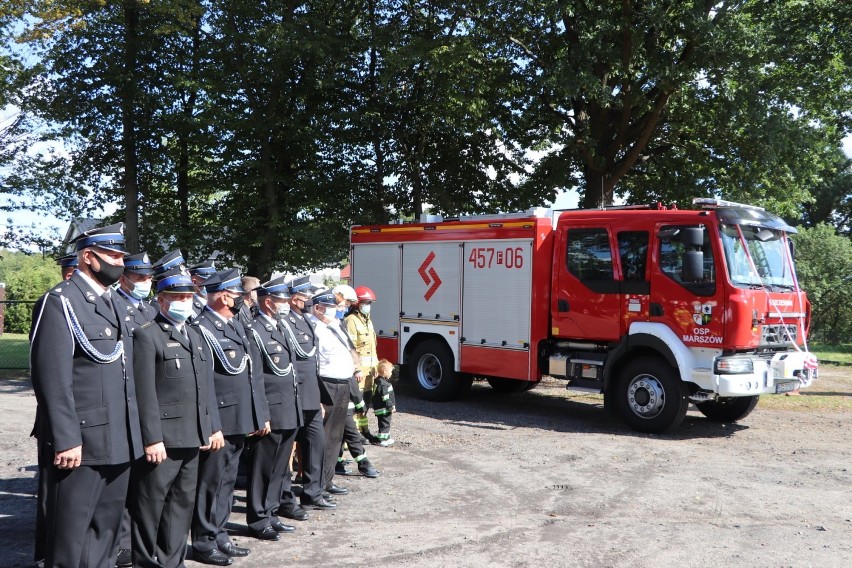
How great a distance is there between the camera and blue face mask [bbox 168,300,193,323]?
5109 mm

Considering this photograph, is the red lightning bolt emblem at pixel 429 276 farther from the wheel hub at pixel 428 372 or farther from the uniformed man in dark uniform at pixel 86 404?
the uniformed man in dark uniform at pixel 86 404

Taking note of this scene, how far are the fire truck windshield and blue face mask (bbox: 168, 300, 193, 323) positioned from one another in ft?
24.0

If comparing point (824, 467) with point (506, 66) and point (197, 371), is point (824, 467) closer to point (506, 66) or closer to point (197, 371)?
point (197, 371)

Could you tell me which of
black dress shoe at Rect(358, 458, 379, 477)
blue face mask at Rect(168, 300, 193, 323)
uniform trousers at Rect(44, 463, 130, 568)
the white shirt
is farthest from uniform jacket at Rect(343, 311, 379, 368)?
uniform trousers at Rect(44, 463, 130, 568)

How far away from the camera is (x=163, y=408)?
4945 millimetres

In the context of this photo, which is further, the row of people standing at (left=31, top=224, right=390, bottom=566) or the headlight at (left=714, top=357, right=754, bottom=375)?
the headlight at (left=714, top=357, right=754, bottom=375)

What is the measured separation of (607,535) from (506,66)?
1382cm

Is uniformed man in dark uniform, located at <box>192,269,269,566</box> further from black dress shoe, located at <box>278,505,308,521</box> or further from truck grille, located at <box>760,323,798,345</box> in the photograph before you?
truck grille, located at <box>760,323,798,345</box>

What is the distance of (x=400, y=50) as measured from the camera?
16672 mm

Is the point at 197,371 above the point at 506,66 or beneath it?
beneath

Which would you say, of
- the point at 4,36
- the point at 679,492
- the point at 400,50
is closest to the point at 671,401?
the point at 679,492

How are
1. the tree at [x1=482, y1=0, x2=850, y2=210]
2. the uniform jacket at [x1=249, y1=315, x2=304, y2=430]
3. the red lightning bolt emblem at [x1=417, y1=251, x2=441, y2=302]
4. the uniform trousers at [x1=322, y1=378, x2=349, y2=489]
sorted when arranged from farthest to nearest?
1. the tree at [x1=482, y1=0, x2=850, y2=210]
2. the red lightning bolt emblem at [x1=417, y1=251, x2=441, y2=302]
3. the uniform trousers at [x1=322, y1=378, x2=349, y2=489]
4. the uniform jacket at [x1=249, y1=315, x2=304, y2=430]

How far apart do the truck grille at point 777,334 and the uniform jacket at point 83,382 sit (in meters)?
8.35

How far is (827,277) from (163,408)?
3701 cm
